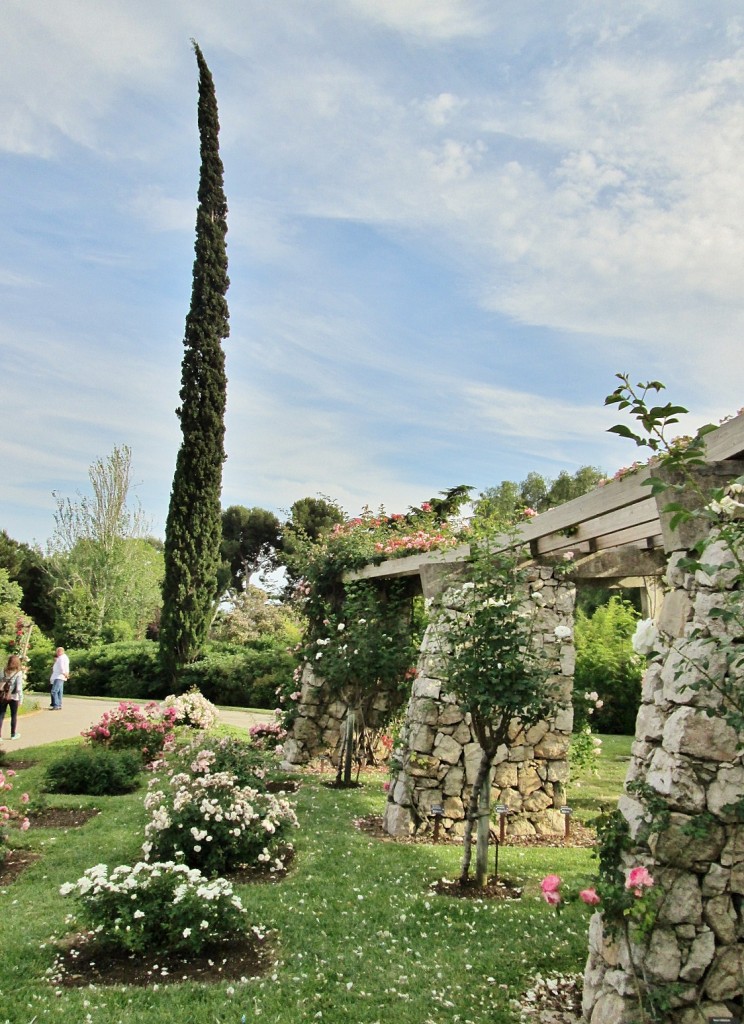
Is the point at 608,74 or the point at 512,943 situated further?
the point at 608,74

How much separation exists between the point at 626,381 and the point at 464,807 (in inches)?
203

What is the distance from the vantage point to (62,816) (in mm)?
7535

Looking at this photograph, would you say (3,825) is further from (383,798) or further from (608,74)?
(608,74)

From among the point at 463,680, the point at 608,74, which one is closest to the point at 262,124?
the point at 608,74

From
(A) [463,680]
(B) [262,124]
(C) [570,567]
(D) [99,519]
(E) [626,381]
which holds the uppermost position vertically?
(B) [262,124]

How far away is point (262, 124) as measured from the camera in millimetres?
7652

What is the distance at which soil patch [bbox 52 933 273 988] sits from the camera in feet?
12.0

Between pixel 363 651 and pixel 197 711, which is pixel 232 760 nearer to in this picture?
A: pixel 363 651

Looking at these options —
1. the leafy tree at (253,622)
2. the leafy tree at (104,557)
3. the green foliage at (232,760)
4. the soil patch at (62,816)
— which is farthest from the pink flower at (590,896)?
the leafy tree at (104,557)

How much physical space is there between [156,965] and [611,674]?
11.3 metres

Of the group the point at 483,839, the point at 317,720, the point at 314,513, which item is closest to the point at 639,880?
the point at 483,839

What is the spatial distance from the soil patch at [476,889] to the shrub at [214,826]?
1236mm

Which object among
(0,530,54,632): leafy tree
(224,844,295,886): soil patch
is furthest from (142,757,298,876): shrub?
(0,530,54,632): leafy tree

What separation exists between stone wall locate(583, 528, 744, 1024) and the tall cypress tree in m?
15.0
